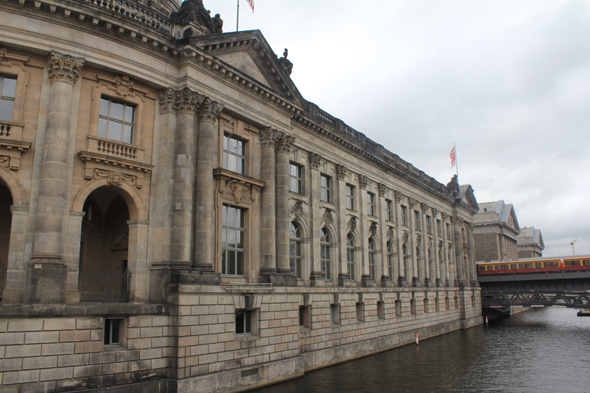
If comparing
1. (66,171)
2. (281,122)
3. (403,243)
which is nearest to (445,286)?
(403,243)

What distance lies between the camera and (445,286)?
53.7 metres

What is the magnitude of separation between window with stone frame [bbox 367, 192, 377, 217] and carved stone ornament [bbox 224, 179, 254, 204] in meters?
17.2

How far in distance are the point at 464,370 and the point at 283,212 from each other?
14.2 metres

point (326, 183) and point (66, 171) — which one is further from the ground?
point (326, 183)

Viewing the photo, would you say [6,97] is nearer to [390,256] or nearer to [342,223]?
[342,223]

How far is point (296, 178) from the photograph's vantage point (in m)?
30.4

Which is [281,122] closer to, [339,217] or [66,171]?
[339,217]

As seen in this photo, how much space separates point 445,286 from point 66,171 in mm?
46454

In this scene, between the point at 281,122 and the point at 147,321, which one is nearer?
the point at 147,321

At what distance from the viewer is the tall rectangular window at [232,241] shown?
2295cm

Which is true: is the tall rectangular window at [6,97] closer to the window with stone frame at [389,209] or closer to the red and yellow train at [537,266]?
the window with stone frame at [389,209]

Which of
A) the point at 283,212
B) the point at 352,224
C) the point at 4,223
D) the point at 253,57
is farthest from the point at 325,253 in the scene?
the point at 4,223

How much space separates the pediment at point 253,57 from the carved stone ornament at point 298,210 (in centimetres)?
634

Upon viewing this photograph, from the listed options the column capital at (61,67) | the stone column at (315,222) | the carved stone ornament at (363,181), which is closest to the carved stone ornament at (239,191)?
the stone column at (315,222)
